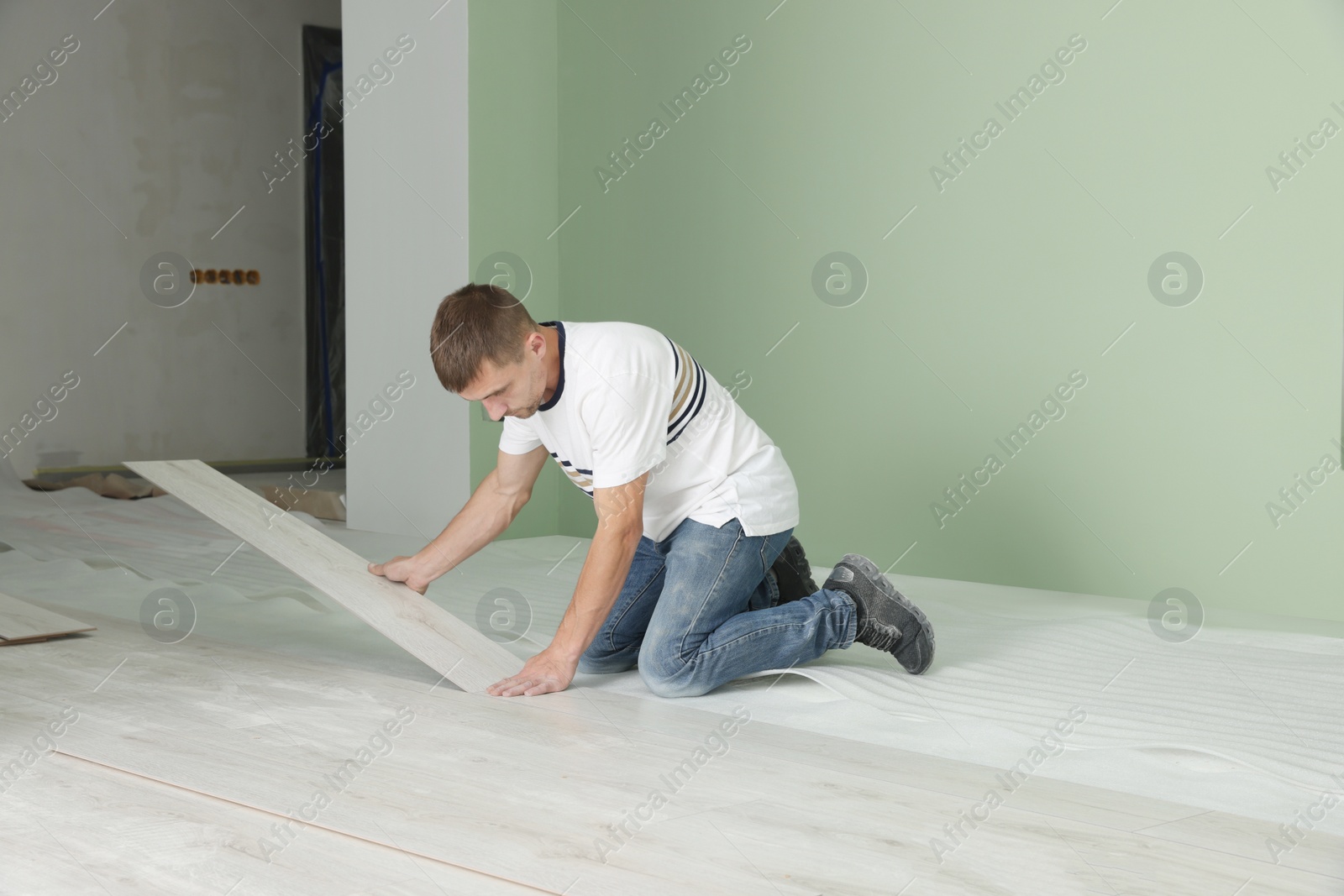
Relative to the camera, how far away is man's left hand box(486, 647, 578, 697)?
2.38m

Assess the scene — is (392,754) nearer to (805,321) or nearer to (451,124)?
(805,321)

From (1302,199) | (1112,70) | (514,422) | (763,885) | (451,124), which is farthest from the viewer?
(451,124)

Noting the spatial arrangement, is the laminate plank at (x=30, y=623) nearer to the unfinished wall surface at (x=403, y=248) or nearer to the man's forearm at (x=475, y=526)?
the man's forearm at (x=475, y=526)

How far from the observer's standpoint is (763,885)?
1459mm

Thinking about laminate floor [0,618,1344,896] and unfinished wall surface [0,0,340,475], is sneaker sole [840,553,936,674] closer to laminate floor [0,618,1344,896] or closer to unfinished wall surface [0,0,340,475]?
laminate floor [0,618,1344,896]

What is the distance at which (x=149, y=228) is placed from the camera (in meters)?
7.42

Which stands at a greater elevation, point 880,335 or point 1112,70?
point 1112,70

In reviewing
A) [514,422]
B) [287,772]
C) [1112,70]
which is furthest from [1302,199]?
[287,772]

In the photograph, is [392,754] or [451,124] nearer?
[392,754]

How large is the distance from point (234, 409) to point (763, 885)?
712 centimetres

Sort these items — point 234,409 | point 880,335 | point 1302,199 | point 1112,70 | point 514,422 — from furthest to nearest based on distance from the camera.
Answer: point 234,409 → point 880,335 → point 1112,70 → point 1302,199 → point 514,422

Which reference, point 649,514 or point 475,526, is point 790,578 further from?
point 475,526

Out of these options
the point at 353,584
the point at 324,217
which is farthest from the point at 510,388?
the point at 324,217

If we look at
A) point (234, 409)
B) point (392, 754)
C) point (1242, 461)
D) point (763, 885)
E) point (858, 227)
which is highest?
point (858, 227)
